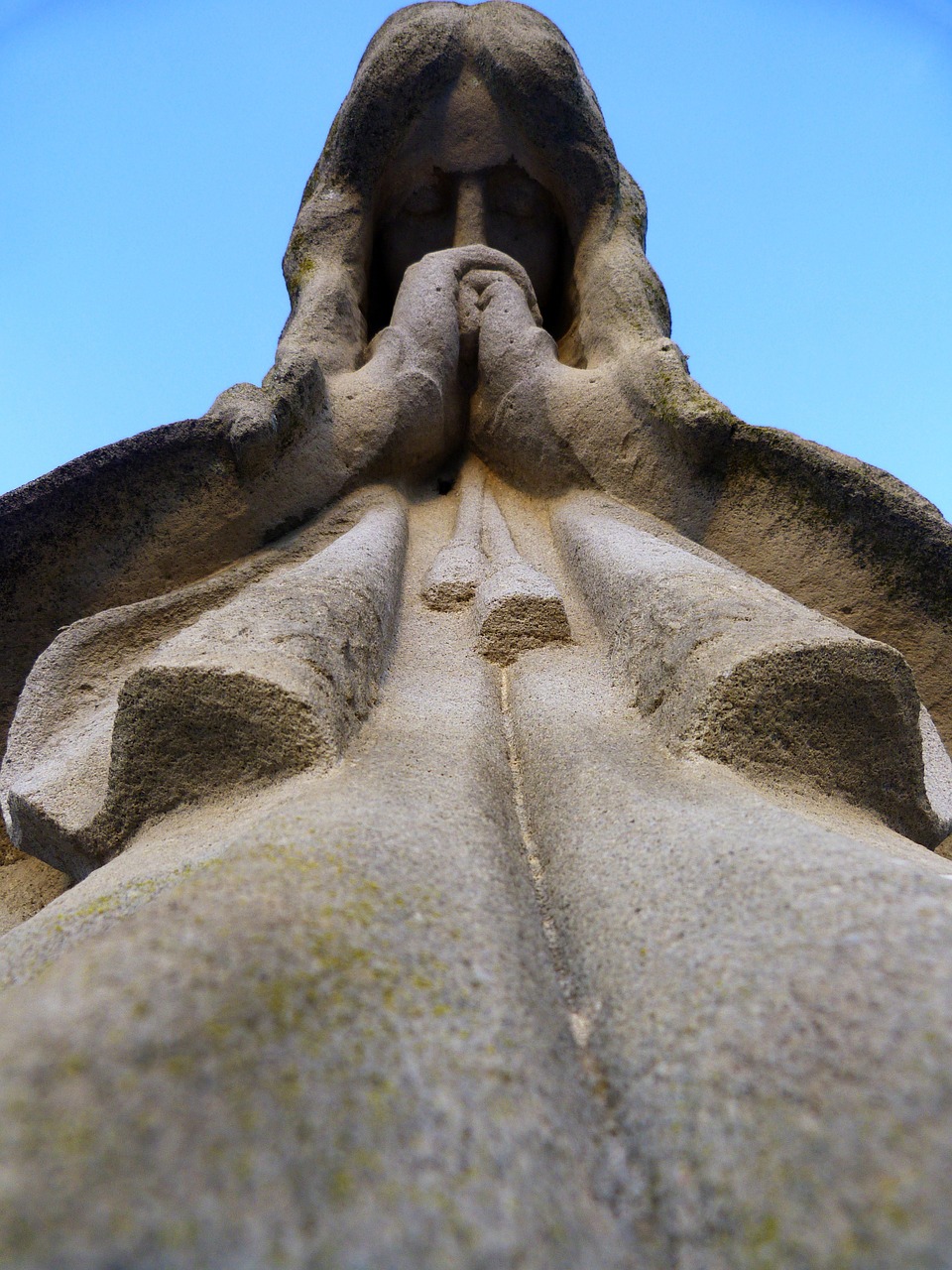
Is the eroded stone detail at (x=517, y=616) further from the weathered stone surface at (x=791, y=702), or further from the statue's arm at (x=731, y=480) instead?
the statue's arm at (x=731, y=480)

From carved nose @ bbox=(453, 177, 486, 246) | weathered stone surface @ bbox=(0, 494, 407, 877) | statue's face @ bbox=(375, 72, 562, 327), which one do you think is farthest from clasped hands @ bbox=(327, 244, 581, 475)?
weathered stone surface @ bbox=(0, 494, 407, 877)

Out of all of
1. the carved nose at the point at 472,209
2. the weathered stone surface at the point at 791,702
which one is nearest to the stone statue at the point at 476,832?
the weathered stone surface at the point at 791,702

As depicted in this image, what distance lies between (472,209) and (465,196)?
6cm

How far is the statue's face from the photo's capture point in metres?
3.26

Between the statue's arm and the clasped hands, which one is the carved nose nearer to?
the clasped hands

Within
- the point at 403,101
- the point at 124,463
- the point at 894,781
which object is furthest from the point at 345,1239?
the point at 403,101

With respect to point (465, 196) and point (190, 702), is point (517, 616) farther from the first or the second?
point (465, 196)

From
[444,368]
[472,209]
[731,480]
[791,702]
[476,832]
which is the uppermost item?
[472,209]

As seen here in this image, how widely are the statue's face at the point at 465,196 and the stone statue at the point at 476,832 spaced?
3.10 feet

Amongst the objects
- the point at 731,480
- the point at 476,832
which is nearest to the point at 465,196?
the point at 731,480

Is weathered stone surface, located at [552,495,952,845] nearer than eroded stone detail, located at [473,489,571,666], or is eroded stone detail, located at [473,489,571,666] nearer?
weathered stone surface, located at [552,495,952,845]

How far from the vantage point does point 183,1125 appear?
0.48 metres

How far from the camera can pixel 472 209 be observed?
3396 mm

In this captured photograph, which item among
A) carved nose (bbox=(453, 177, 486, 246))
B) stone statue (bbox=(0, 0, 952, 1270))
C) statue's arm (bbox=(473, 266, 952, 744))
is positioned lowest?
stone statue (bbox=(0, 0, 952, 1270))
